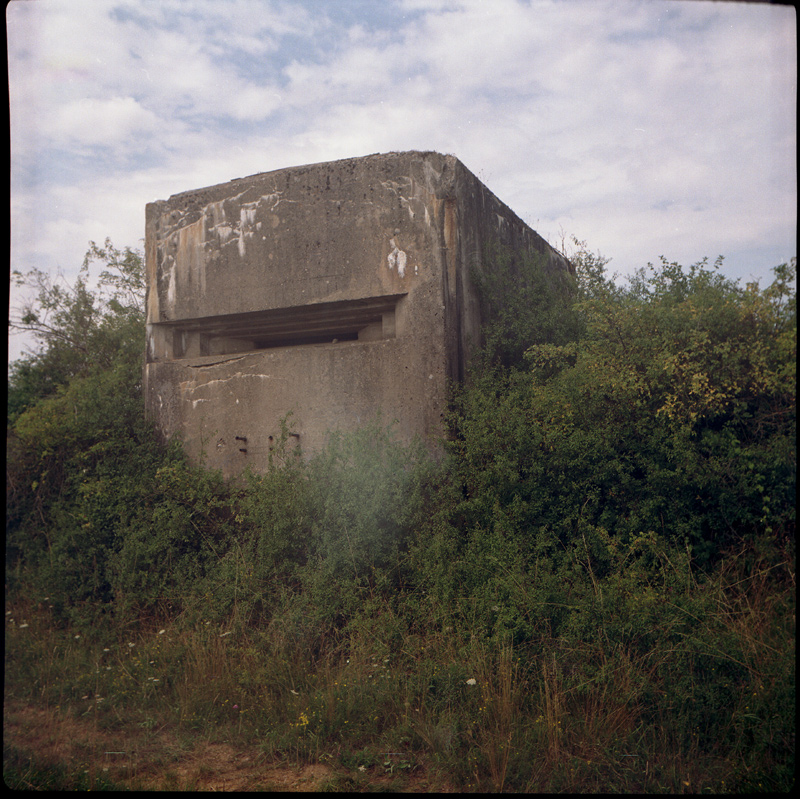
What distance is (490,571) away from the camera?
4.28m

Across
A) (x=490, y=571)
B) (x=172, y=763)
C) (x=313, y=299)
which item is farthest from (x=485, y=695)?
(x=313, y=299)

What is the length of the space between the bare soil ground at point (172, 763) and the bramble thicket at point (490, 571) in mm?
62

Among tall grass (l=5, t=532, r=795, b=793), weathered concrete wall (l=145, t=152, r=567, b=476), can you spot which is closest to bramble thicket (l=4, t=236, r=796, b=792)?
tall grass (l=5, t=532, r=795, b=793)

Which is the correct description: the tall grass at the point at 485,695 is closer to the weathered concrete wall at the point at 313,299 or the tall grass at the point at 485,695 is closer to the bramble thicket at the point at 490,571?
the bramble thicket at the point at 490,571

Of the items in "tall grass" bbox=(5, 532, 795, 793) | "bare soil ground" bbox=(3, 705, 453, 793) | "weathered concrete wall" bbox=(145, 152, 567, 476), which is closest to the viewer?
"tall grass" bbox=(5, 532, 795, 793)

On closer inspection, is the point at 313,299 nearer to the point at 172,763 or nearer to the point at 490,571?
the point at 490,571

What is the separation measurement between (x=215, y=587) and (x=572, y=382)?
10.1 ft

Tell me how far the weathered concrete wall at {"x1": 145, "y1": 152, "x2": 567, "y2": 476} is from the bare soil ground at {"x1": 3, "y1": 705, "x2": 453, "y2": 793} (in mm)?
2441

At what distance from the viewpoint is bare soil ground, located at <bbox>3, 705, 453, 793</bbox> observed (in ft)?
10.5

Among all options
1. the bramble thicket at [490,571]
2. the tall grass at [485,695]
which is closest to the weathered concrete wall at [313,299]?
the bramble thicket at [490,571]

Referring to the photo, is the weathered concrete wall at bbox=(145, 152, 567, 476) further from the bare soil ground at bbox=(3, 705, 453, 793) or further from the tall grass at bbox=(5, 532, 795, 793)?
the bare soil ground at bbox=(3, 705, 453, 793)

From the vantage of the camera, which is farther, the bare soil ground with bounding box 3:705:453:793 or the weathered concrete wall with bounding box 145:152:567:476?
the weathered concrete wall with bounding box 145:152:567:476

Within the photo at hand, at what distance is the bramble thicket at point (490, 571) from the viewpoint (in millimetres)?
3297

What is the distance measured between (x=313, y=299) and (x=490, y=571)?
2781mm
